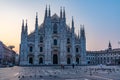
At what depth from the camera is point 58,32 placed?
81500 millimetres

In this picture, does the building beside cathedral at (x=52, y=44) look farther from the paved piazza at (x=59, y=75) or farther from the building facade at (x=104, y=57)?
the building facade at (x=104, y=57)

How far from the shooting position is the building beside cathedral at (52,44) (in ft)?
255

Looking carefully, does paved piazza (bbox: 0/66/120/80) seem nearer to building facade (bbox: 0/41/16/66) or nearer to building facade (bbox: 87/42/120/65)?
building facade (bbox: 0/41/16/66)

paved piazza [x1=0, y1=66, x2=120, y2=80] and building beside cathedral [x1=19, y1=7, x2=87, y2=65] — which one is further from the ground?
building beside cathedral [x1=19, y1=7, x2=87, y2=65]

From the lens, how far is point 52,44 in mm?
80188

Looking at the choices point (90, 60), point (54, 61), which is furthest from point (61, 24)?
point (90, 60)

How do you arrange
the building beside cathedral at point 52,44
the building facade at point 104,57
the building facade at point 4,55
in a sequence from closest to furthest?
1. the building beside cathedral at point 52,44
2. the building facade at point 4,55
3. the building facade at point 104,57

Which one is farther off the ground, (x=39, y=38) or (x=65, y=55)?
(x=39, y=38)

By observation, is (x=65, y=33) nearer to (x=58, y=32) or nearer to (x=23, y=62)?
(x=58, y=32)

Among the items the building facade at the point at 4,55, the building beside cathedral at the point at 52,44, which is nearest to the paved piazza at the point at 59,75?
the building beside cathedral at the point at 52,44

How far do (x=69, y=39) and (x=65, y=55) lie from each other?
22.6ft

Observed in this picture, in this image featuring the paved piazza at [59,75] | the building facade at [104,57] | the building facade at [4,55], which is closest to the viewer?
the paved piazza at [59,75]

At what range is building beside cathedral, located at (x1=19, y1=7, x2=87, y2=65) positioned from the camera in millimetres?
77781

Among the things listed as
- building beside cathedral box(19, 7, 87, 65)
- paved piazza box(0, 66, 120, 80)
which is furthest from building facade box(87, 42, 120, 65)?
paved piazza box(0, 66, 120, 80)
